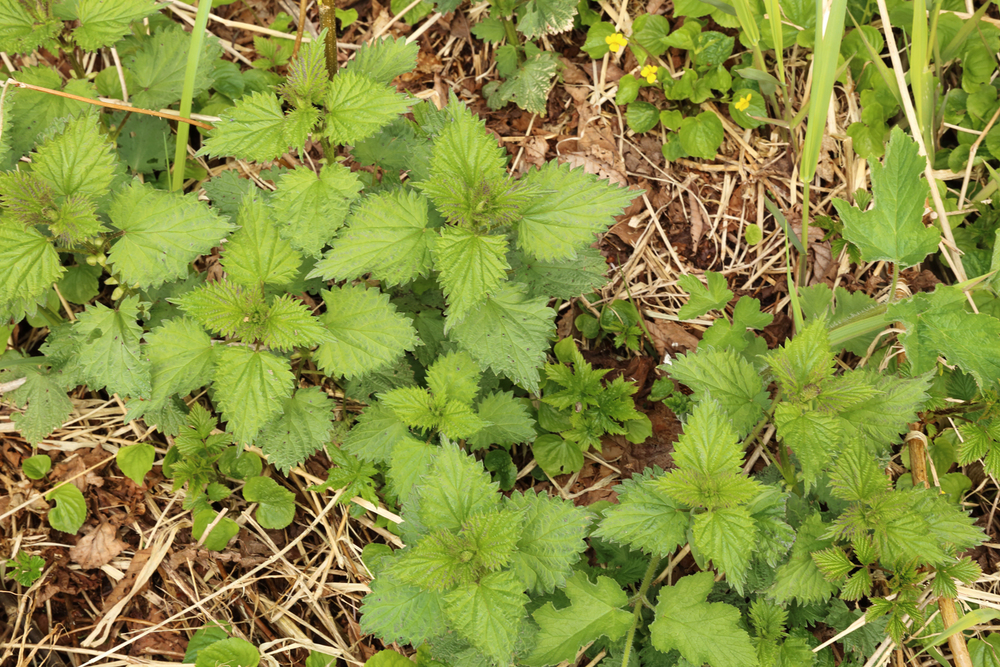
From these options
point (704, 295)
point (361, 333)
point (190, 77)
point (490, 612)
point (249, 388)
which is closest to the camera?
point (490, 612)

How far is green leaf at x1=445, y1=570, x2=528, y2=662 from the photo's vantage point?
1.81 meters

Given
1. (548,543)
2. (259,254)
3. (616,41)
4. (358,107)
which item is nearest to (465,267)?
(358,107)

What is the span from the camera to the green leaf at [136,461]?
260 centimetres

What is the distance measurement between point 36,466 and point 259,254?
1.42m

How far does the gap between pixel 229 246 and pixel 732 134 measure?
7.00 feet

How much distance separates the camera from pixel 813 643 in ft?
7.71

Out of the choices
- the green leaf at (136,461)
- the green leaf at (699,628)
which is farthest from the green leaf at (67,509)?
the green leaf at (699,628)

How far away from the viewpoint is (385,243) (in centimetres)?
204

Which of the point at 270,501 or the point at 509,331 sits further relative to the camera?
the point at 270,501

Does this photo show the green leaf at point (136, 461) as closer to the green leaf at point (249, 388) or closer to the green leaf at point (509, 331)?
the green leaf at point (249, 388)

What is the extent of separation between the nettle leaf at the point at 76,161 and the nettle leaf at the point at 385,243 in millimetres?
763

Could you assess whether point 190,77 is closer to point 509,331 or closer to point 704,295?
point 509,331

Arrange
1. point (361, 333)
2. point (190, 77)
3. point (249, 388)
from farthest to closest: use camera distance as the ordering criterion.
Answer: point (190, 77)
point (361, 333)
point (249, 388)

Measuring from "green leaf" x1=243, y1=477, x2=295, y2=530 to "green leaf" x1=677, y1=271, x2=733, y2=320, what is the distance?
5.46 ft
